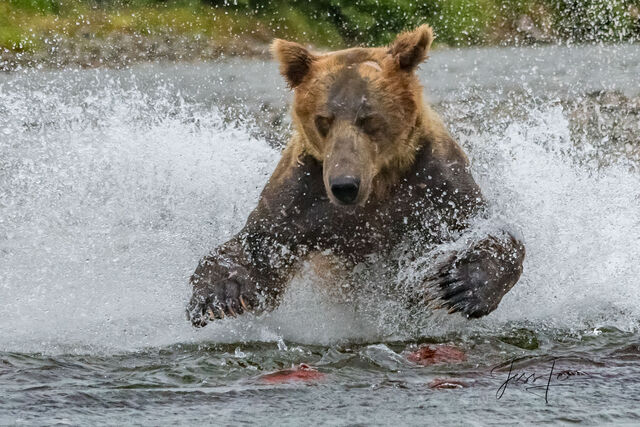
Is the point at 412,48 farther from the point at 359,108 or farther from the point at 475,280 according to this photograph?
the point at 475,280

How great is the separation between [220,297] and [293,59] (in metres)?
1.20

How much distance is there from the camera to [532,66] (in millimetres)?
16328

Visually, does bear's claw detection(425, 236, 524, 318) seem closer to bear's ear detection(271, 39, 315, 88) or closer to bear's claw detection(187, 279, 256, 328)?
bear's claw detection(187, 279, 256, 328)

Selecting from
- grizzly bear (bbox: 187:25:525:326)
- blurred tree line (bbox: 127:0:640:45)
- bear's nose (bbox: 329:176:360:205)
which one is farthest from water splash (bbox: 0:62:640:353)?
blurred tree line (bbox: 127:0:640:45)

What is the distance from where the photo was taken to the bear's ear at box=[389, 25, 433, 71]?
17.0 feet

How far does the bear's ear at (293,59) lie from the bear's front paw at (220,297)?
1.00 m

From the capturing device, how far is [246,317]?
5.41 meters

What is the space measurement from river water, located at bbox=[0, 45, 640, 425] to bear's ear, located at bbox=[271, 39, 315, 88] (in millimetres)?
1084

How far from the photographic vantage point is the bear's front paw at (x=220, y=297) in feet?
17.4

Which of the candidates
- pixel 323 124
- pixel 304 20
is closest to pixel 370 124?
pixel 323 124

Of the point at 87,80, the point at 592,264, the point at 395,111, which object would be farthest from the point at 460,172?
the point at 87,80

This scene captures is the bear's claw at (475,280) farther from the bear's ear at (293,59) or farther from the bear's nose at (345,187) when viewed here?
the bear's ear at (293,59)

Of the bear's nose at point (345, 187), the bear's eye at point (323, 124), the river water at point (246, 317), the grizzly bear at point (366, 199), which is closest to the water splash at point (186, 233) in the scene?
the river water at point (246, 317)

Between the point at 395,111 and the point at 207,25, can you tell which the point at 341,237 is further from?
the point at 207,25
